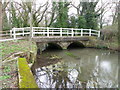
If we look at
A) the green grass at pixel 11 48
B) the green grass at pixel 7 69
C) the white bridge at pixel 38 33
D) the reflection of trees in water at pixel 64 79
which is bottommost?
the reflection of trees in water at pixel 64 79

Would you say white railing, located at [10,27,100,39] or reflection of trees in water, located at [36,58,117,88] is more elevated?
white railing, located at [10,27,100,39]

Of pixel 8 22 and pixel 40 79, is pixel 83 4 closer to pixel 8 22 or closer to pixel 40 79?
pixel 8 22

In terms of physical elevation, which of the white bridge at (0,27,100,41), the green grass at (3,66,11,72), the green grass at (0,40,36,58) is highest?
the white bridge at (0,27,100,41)

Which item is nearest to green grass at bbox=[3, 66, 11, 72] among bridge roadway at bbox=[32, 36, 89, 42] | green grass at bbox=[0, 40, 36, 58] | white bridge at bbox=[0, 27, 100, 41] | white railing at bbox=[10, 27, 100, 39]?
green grass at bbox=[0, 40, 36, 58]

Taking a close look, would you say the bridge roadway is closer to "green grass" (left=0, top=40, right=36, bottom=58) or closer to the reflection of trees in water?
"green grass" (left=0, top=40, right=36, bottom=58)

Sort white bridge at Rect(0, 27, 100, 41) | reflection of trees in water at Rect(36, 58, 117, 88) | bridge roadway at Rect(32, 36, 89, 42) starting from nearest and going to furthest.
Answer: reflection of trees in water at Rect(36, 58, 117, 88), white bridge at Rect(0, 27, 100, 41), bridge roadway at Rect(32, 36, 89, 42)

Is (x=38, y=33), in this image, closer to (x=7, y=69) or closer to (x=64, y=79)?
(x=64, y=79)

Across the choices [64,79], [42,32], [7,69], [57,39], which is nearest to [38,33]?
[42,32]

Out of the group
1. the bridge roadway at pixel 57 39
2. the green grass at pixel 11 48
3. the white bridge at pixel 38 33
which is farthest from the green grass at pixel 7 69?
the bridge roadway at pixel 57 39

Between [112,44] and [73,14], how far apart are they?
7.01 meters

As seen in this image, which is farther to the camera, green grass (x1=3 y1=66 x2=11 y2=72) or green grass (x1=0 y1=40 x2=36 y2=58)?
green grass (x1=0 y1=40 x2=36 y2=58)

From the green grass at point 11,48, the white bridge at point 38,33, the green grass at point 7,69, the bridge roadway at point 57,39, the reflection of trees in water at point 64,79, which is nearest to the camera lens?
the green grass at point 7,69

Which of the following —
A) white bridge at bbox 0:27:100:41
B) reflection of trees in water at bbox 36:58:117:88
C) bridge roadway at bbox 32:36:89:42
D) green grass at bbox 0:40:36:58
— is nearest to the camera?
reflection of trees in water at bbox 36:58:117:88

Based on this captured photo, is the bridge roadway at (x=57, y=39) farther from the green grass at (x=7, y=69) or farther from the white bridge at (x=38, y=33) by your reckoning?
the green grass at (x=7, y=69)
